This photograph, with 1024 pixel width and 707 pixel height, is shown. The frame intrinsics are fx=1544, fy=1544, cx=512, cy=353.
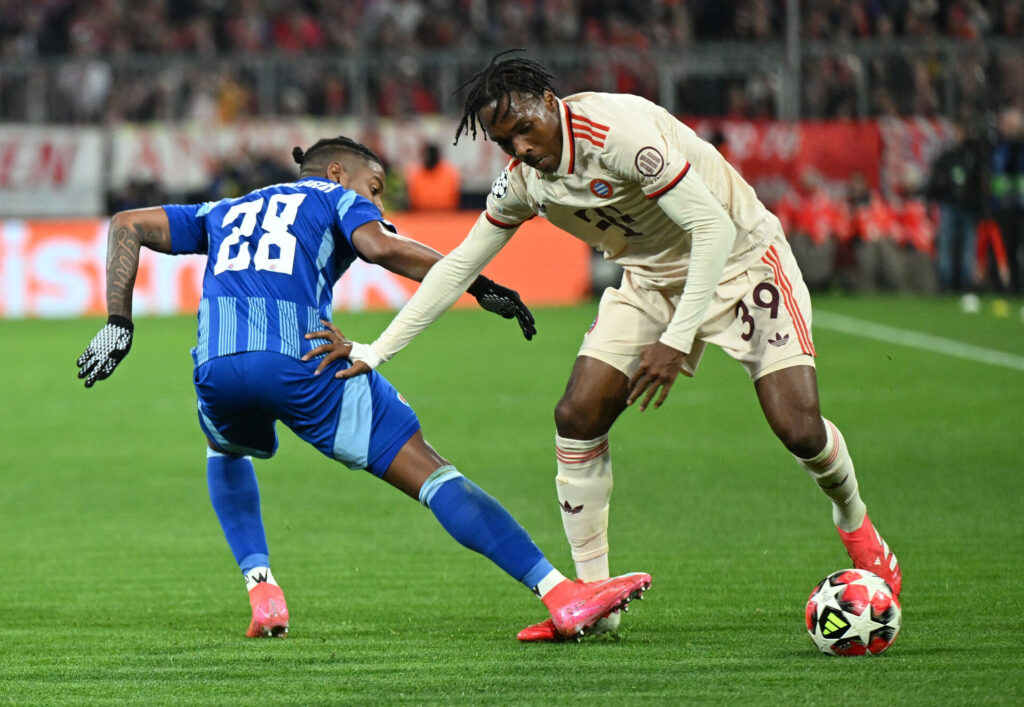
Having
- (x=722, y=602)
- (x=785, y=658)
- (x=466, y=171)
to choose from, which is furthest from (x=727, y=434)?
(x=466, y=171)

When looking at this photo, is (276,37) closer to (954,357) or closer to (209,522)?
(954,357)

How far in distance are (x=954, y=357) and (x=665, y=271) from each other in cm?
964

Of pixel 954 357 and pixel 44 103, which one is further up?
pixel 44 103

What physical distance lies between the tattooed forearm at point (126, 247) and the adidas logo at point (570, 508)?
66.2 inches

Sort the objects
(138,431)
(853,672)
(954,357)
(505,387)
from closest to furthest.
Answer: (853,672) → (138,431) → (505,387) → (954,357)

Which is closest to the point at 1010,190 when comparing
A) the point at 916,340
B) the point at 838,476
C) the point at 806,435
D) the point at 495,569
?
the point at 916,340

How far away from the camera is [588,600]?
16.5 ft

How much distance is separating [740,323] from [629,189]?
0.71 meters

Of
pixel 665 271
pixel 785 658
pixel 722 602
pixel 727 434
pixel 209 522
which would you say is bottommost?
pixel 727 434

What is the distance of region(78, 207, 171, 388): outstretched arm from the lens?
17.2 feet

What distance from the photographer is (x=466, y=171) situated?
843 inches

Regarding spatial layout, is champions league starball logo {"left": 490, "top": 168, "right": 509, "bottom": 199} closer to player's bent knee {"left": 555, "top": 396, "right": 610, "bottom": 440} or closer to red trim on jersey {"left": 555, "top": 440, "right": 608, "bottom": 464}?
player's bent knee {"left": 555, "top": 396, "right": 610, "bottom": 440}

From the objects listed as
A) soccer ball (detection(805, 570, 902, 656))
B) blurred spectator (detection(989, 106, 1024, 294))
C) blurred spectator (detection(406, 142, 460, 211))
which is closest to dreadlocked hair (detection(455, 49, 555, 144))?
soccer ball (detection(805, 570, 902, 656))

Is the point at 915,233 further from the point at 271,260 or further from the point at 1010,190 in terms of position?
the point at 271,260
